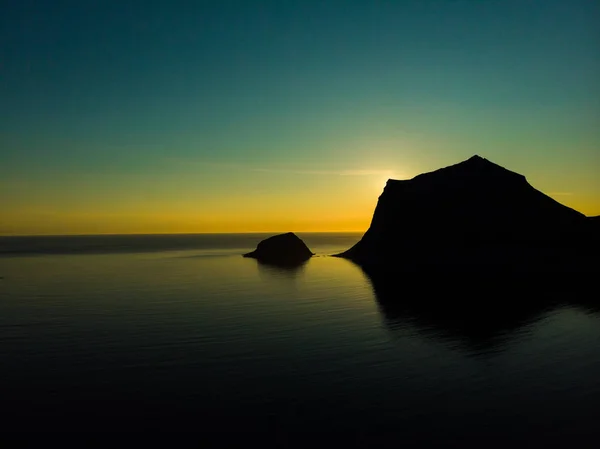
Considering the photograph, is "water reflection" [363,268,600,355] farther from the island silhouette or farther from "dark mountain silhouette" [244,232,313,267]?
"dark mountain silhouette" [244,232,313,267]

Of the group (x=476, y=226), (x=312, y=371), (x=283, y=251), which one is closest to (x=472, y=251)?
(x=476, y=226)

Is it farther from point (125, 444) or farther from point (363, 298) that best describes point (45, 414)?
point (363, 298)

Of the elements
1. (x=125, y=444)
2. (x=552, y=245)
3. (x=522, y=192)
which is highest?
(x=522, y=192)

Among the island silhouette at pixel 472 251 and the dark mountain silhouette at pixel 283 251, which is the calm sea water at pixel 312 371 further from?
the dark mountain silhouette at pixel 283 251

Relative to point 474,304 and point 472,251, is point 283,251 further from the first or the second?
point 474,304

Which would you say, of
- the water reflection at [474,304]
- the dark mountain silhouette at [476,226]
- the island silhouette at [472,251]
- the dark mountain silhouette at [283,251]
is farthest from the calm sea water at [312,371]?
the dark mountain silhouette at [283,251]

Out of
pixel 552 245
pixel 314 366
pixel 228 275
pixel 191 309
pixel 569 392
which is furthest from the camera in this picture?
pixel 552 245

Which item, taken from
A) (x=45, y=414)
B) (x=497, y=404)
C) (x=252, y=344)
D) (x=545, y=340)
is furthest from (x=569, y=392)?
(x=45, y=414)
